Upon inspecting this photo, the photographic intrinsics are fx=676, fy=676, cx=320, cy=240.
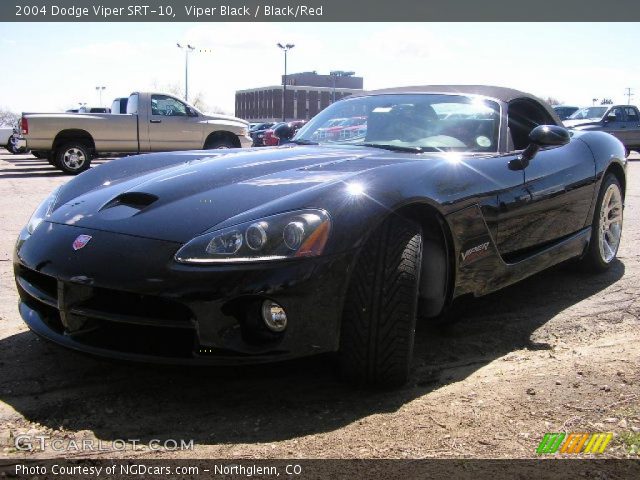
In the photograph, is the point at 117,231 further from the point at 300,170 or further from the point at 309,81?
the point at 309,81

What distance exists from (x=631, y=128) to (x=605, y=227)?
17951 millimetres

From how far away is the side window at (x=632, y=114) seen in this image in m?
21.0

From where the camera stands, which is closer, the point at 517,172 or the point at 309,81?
the point at 517,172

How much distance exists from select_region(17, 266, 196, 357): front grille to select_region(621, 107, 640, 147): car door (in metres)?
21.1

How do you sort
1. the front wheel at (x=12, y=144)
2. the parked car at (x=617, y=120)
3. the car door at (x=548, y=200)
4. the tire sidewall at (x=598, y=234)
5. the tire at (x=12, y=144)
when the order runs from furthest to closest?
the tire at (x=12, y=144) < the front wheel at (x=12, y=144) < the parked car at (x=617, y=120) < the tire sidewall at (x=598, y=234) < the car door at (x=548, y=200)

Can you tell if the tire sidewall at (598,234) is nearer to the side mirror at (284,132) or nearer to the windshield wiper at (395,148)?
the windshield wiper at (395,148)

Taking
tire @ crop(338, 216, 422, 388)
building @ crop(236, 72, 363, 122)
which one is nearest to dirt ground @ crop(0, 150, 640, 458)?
tire @ crop(338, 216, 422, 388)

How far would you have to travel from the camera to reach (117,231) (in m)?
2.77

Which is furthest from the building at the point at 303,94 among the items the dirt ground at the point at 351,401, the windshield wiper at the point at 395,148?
the dirt ground at the point at 351,401

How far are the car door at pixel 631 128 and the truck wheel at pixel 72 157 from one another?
15.8 metres

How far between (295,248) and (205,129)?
1410 centimetres

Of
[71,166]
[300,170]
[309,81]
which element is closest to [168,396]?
[300,170]

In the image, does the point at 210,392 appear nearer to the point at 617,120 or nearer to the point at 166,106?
the point at 166,106

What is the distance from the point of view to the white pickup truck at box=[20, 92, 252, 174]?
14.6 meters
